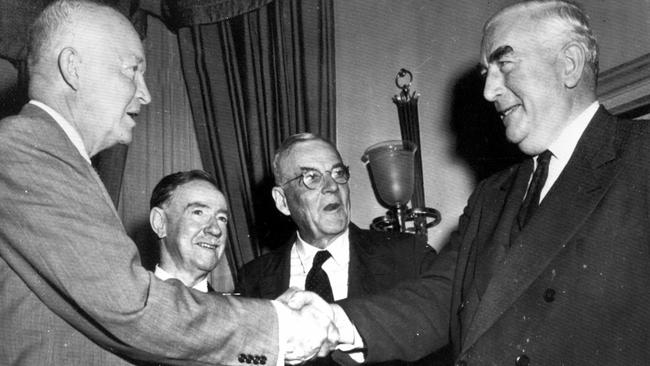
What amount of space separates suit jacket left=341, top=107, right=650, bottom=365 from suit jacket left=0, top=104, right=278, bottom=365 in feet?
3.11

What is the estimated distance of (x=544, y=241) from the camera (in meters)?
2.18

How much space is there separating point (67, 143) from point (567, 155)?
5.33 ft

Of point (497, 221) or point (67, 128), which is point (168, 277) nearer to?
point (67, 128)

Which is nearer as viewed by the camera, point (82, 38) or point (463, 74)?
point (82, 38)

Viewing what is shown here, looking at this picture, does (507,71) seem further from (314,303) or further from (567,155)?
(314,303)

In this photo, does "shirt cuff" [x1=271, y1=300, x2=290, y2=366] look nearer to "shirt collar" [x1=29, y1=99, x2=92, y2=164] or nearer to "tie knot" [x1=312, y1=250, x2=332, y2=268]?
"shirt collar" [x1=29, y1=99, x2=92, y2=164]

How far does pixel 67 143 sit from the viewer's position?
2.08m

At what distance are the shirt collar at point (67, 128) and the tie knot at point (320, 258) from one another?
1760 mm

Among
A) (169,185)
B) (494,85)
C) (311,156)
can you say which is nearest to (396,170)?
(311,156)

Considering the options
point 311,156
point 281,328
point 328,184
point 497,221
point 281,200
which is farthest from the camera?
point 281,200

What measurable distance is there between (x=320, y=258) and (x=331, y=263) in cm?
7

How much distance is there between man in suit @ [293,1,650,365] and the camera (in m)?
2.02

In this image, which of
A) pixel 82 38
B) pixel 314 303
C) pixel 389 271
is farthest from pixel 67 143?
pixel 389 271

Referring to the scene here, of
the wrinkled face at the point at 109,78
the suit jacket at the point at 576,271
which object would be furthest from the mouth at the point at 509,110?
the wrinkled face at the point at 109,78
